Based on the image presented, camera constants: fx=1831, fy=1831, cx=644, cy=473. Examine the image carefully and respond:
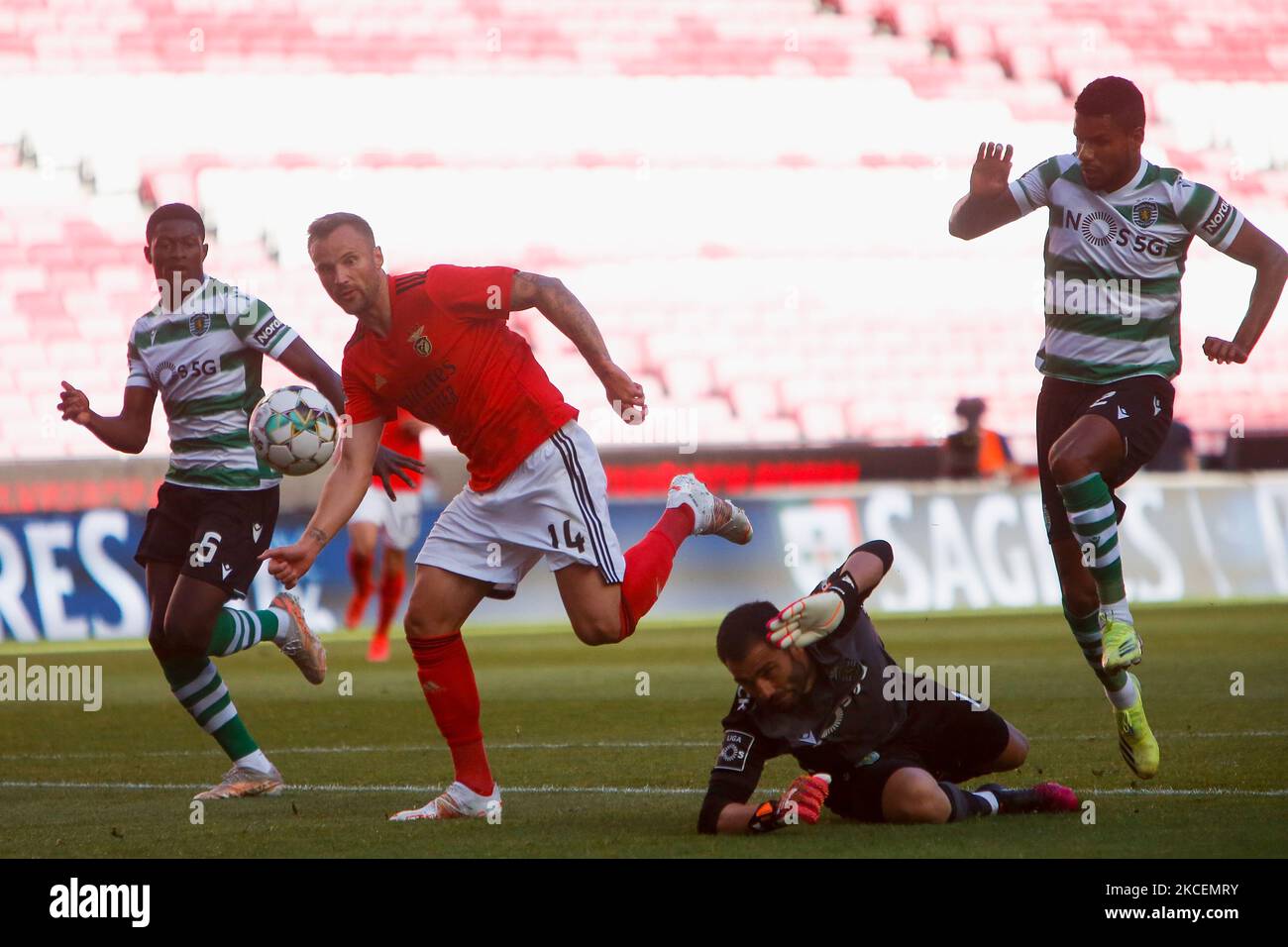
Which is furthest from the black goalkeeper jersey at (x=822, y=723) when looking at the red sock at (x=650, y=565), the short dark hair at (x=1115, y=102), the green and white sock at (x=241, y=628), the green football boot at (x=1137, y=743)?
the green and white sock at (x=241, y=628)

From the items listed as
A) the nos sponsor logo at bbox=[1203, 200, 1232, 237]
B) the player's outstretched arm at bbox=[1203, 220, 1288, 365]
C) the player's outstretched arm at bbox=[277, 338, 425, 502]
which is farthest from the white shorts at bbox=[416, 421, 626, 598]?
the nos sponsor logo at bbox=[1203, 200, 1232, 237]

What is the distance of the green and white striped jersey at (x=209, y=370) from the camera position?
691cm

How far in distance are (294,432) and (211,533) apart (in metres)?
0.65

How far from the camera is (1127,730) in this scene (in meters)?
6.14

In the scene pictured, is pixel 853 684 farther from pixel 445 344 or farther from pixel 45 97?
pixel 45 97

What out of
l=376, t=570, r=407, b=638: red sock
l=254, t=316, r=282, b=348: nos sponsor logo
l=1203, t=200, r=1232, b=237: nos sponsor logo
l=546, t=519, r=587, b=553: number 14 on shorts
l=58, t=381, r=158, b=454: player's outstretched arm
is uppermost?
l=1203, t=200, r=1232, b=237: nos sponsor logo

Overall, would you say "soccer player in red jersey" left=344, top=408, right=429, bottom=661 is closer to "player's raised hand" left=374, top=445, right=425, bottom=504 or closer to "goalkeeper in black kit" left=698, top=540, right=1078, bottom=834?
"player's raised hand" left=374, top=445, right=425, bottom=504

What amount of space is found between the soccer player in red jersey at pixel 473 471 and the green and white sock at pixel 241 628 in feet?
4.28

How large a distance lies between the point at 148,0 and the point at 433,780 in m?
18.0

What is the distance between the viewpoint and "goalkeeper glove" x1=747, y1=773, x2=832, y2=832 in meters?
5.11

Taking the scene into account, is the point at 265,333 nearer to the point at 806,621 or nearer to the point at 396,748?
the point at 396,748

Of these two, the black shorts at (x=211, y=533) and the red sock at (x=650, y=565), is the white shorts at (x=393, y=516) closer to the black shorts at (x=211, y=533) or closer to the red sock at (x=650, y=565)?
the black shorts at (x=211, y=533)

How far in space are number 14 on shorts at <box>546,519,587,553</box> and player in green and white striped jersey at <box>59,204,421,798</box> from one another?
1.28m
